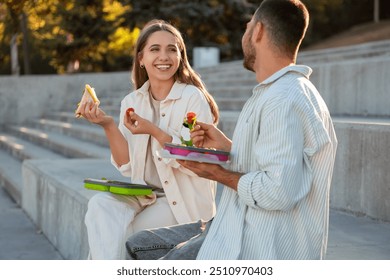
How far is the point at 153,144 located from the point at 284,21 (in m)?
1.49

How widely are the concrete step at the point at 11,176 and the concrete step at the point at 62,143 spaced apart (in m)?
0.55

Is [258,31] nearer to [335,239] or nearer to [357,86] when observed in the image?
[335,239]

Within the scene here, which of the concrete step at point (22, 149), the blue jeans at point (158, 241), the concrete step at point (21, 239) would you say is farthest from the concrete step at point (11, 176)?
the blue jeans at point (158, 241)

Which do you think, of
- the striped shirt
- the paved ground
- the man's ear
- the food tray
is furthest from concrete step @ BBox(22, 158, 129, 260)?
the man's ear

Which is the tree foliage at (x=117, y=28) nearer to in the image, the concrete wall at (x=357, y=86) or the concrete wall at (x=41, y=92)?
the concrete wall at (x=41, y=92)

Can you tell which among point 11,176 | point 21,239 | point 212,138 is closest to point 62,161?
point 21,239

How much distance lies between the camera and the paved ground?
14.0 feet

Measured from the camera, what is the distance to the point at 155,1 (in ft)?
77.5

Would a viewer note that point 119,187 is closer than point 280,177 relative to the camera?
No

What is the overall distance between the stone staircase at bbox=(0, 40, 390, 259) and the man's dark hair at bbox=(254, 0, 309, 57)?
2563 mm

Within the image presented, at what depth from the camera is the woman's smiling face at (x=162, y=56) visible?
4129 mm

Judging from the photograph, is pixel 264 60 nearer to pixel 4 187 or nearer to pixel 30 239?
pixel 30 239

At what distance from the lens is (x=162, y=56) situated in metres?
4.12

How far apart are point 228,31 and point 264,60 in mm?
21955
